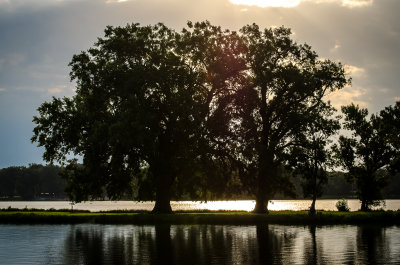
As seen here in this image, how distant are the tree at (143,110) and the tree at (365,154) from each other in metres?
23.5

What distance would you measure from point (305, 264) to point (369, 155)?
52.0m

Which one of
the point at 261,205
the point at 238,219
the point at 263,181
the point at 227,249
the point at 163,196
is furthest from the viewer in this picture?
the point at 163,196

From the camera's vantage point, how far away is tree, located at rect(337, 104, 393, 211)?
67.0 m

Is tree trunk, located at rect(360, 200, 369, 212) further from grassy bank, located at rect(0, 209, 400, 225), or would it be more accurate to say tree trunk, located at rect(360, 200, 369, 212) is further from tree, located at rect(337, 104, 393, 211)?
grassy bank, located at rect(0, 209, 400, 225)

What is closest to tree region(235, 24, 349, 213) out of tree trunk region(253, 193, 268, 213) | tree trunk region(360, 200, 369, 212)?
tree trunk region(253, 193, 268, 213)

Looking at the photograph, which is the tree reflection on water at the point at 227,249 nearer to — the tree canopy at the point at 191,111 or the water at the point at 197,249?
the water at the point at 197,249

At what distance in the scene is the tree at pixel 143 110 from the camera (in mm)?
50531

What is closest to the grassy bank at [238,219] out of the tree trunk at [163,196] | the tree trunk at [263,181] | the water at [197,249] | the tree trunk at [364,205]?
the tree trunk at [263,181]

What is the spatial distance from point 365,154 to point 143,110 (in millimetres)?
35012

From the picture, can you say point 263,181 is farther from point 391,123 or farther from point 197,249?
point 197,249

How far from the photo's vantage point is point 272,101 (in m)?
57.8

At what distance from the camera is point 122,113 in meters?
49.2

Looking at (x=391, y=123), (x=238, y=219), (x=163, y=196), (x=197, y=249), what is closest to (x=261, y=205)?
(x=238, y=219)

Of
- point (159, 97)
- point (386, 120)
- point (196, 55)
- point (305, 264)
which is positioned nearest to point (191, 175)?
point (159, 97)
